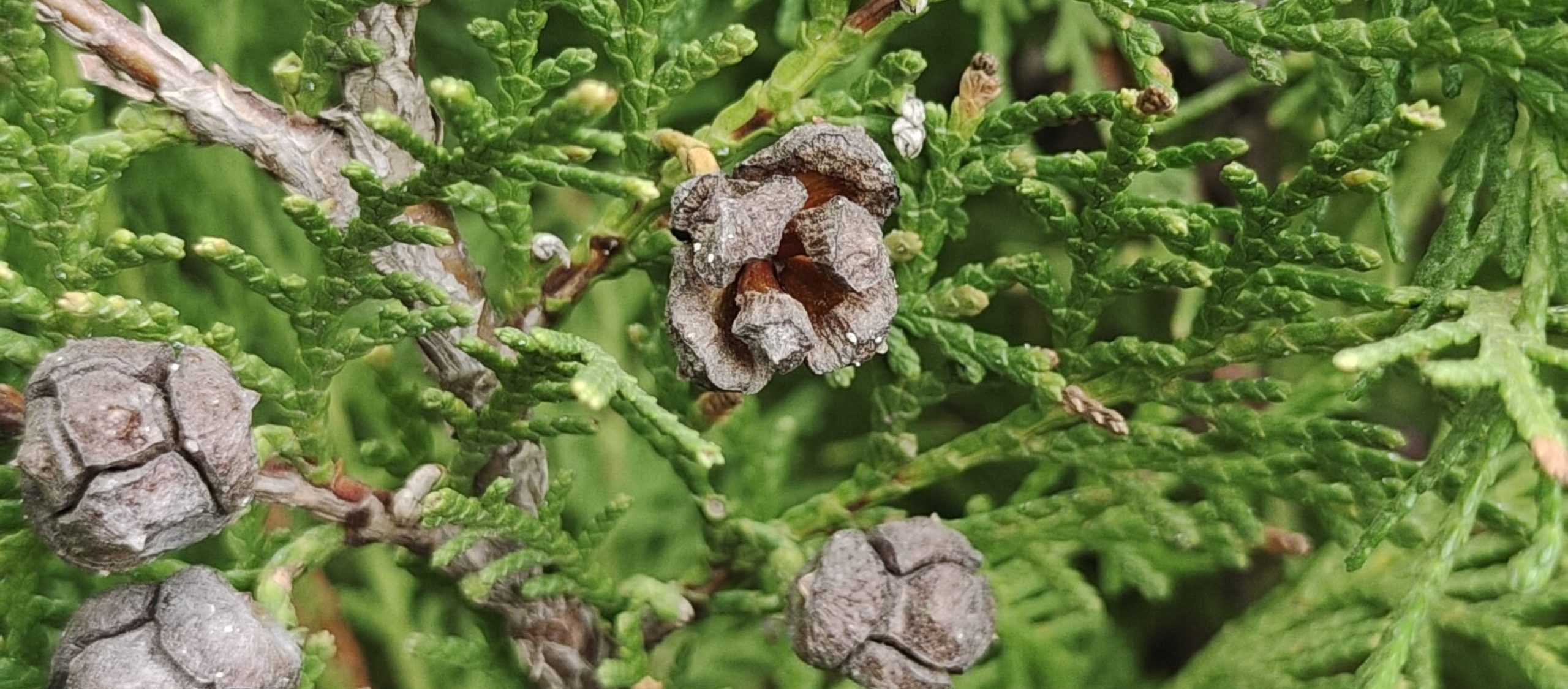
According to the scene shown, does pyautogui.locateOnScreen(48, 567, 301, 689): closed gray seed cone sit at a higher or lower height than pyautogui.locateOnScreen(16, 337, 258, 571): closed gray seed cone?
lower

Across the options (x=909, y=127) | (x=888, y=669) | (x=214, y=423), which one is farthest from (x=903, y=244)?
(x=214, y=423)

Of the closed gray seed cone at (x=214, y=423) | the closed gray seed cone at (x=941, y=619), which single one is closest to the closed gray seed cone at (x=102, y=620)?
the closed gray seed cone at (x=214, y=423)

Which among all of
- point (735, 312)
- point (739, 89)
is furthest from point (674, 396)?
point (739, 89)

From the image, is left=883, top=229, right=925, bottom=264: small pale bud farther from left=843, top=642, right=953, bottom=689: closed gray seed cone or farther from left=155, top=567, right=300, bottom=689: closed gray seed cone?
left=155, top=567, right=300, bottom=689: closed gray seed cone

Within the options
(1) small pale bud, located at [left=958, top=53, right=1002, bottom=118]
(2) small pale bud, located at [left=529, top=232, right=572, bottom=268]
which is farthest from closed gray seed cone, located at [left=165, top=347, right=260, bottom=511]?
(1) small pale bud, located at [left=958, top=53, right=1002, bottom=118]

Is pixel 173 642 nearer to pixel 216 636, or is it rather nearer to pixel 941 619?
pixel 216 636

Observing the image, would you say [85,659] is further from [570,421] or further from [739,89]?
[739,89]
